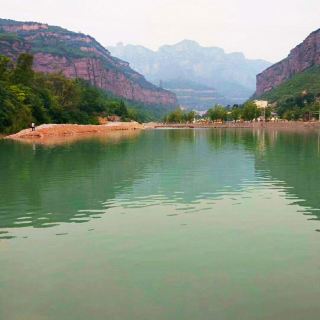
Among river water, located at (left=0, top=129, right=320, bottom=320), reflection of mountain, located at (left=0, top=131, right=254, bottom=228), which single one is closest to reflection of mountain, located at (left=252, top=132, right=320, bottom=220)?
river water, located at (left=0, top=129, right=320, bottom=320)

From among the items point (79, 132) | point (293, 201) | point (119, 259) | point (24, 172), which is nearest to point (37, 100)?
point (79, 132)

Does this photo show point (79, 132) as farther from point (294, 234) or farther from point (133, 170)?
point (294, 234)

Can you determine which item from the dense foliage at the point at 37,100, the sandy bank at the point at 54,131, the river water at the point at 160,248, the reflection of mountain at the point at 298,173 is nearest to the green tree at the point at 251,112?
the dense foliage at the point at 37,100

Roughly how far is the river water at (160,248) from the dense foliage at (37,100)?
5530 centimetres

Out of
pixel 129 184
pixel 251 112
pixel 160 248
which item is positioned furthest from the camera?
pixel 251 112

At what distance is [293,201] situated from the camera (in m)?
21.3

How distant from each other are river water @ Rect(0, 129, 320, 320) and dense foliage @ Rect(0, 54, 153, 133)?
Result: 5530 cm

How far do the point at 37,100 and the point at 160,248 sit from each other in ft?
286

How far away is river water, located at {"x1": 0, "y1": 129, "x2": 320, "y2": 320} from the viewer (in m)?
9.61

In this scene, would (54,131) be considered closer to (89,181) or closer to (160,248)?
(89,181)

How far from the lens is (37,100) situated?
9594 cm

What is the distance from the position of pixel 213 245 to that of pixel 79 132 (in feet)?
303

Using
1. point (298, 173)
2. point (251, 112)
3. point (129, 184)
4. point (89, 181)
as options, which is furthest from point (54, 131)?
point (251, 112)

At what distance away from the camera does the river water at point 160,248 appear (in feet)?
31.5
